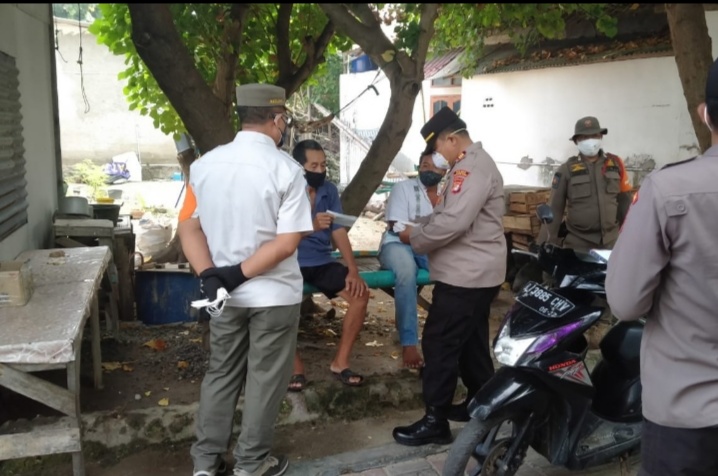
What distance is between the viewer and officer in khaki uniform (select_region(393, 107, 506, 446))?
3348mm

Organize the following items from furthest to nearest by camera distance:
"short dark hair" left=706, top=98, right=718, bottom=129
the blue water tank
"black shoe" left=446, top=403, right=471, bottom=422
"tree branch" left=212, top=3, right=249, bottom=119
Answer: the blue water tank
"tree branch" left=212, top=3, right=249, bottom=119
"black shoe" left=446, top=403, right=471, bottom=422
"short dark hair" left=706, top=98, right=718, bottom=129

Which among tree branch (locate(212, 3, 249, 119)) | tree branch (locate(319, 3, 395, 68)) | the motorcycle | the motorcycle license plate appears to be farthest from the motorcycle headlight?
tree branch (locate(212, 3, 249, 119))

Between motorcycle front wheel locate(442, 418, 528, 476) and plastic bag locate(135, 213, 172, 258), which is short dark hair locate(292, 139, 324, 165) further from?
plastic bag locate(135, 213, 172, 258)

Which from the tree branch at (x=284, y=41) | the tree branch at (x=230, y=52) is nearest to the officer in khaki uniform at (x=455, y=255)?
the tree branch at (x=230, y=52)

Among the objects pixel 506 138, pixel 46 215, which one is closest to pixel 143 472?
pixel 46 215

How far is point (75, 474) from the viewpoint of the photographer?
2.95m

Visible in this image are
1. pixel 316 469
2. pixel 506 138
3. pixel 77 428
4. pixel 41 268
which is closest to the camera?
pixel 77 428

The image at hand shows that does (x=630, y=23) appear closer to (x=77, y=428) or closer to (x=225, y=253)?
(x=225, y=253)

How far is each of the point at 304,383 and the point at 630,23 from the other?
23.2 ft

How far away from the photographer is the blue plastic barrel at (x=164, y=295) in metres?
5.88

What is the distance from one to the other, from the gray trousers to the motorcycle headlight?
990 mm

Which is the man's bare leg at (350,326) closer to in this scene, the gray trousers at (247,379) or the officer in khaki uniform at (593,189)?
the gray trousers at (247,379)

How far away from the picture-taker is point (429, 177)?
4359 mm

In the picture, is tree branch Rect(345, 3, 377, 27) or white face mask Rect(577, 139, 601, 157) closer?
tree branch Rect(345, 3, 377, 27)
